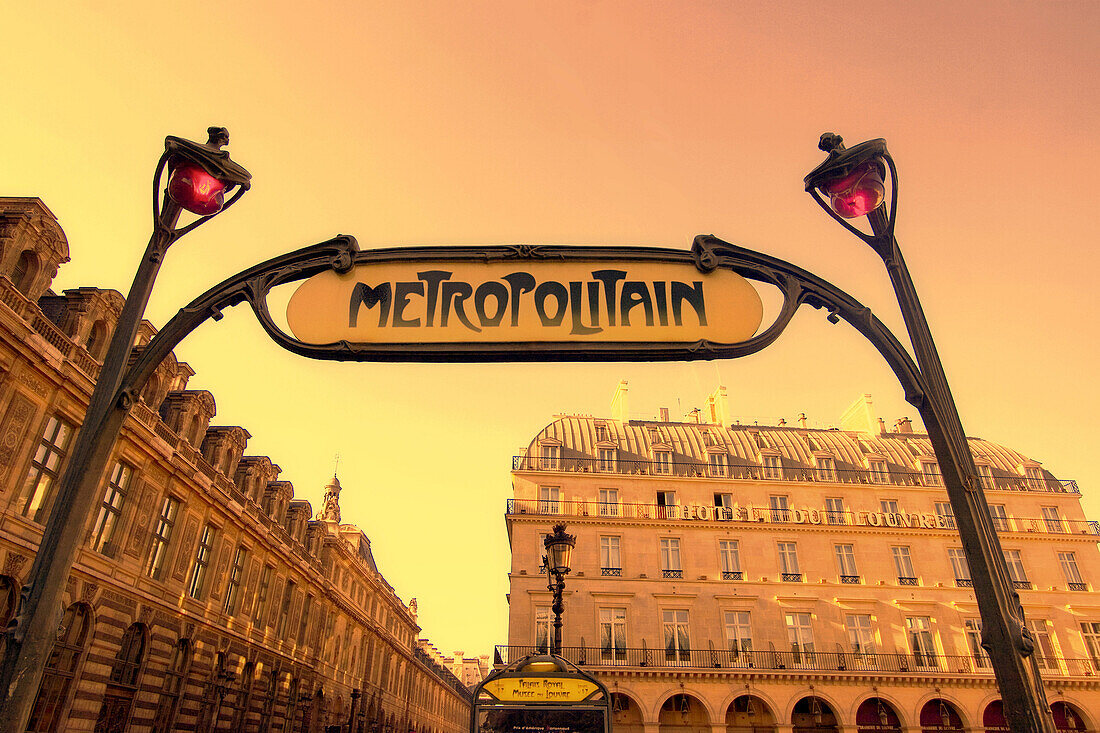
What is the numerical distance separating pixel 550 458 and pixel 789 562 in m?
14.8

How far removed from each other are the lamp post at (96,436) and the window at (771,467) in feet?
132

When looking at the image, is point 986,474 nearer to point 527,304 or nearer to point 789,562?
point 789,562

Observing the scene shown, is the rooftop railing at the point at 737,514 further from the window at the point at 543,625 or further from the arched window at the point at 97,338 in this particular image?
the arched window at the point at 97,338

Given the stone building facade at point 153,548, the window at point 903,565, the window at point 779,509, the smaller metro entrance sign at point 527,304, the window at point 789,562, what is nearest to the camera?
the smaller metro entrance sign at point 527,304

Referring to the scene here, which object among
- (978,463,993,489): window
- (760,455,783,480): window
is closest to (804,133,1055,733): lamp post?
(760,455,783,480): window

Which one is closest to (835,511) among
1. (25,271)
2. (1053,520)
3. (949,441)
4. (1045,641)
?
(1045,641)

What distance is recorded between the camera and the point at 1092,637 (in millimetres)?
37125

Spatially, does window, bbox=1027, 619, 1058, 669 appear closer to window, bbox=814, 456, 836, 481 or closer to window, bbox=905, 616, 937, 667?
window, bbox=905, 616, 937, 667

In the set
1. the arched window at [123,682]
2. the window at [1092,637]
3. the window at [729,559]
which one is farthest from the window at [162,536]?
the window at [1092,637]

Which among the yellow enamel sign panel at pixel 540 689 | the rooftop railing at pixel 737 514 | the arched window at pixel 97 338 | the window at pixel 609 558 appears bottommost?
the yellow enamel sign panel at pixel 540 689

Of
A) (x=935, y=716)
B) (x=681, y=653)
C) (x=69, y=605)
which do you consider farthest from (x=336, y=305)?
(x=935, y=716)

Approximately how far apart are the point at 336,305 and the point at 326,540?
1689 inches

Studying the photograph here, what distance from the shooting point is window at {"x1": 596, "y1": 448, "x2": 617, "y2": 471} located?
131ft

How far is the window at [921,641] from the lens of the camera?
116 feet
